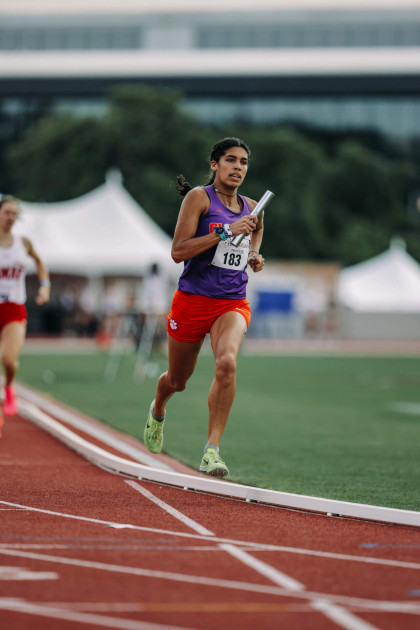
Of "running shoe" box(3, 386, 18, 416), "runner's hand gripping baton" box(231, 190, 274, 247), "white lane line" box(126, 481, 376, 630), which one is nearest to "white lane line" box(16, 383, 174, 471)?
"running shoe" box(3, 386, 18, 416)

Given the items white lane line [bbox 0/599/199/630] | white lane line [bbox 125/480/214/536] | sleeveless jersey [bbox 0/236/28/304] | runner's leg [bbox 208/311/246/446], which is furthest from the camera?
sleeveless jersey [bbox 0/236/28/304]

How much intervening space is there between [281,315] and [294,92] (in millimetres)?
41885

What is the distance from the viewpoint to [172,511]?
21.0 ft

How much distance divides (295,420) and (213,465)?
662 cm

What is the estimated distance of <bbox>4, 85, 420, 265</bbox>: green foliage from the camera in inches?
2307

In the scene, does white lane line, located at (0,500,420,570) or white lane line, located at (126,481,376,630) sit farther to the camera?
white lane line, located at (0,500,420,570)

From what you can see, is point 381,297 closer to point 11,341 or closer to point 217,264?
point 11,341

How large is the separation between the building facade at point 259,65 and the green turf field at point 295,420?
57.1 m

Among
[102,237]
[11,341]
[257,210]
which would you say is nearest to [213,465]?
[257,210]

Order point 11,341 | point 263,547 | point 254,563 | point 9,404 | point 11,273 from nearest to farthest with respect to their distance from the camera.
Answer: point 254,563 < point 263,547 < point 11,273 < point 11,341 < point 9,404

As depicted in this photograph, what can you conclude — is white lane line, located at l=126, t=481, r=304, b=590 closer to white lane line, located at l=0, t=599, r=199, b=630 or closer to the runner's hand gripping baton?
white lane line, located at l=0, t=599, r=199, b=630

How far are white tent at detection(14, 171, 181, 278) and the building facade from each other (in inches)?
1804

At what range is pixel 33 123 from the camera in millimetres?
79000

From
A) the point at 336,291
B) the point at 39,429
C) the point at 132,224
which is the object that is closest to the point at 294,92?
the point at 336,291
